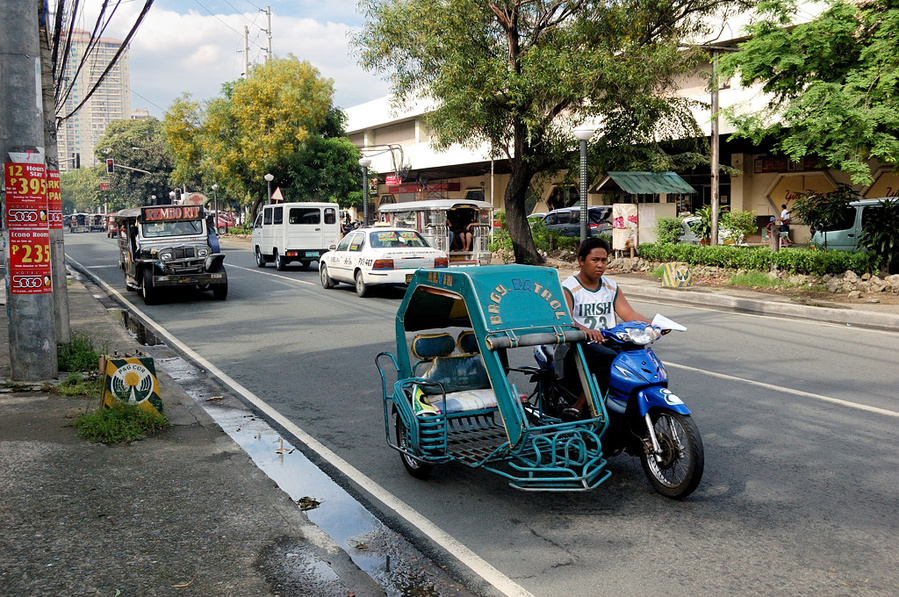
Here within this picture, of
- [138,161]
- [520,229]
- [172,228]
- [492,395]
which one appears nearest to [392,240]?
[172,228]

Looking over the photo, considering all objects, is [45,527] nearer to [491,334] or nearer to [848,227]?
[491,334]

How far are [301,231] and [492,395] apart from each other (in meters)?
20.8

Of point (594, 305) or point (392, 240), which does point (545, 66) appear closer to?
point (392, 240)

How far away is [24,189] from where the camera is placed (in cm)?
773

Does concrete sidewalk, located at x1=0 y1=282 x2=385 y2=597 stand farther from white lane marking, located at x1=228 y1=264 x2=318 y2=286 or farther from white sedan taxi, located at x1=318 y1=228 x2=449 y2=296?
white lane marking, located at x1=228 y1=264 x2=318 y2=286

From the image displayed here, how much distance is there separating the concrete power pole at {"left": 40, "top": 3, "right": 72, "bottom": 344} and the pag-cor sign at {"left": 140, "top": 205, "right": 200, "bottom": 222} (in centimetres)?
790

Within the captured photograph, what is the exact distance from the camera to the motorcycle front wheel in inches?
185

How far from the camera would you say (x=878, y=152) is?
548 inches

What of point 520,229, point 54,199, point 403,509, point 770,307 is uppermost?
point 54,199

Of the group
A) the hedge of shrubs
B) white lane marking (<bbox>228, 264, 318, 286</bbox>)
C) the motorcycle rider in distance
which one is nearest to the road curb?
the hedge of shrubs

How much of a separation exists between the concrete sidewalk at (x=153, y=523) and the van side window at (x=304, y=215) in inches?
751

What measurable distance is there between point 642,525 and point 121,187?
93.8 metres

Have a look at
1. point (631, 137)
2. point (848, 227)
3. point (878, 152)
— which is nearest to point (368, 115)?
point (631, 137)

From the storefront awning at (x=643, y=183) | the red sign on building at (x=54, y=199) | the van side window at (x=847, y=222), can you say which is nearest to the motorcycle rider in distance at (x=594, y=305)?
the red sign on building at (x=54, y=199)
